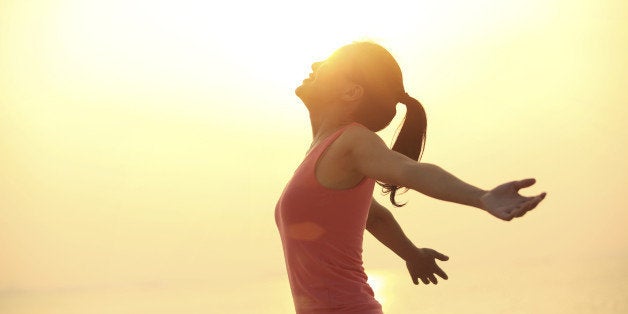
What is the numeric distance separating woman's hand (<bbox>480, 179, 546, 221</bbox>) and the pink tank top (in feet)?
2.70

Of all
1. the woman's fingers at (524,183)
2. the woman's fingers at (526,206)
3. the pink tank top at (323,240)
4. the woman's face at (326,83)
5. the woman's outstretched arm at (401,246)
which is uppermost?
the woman's face at (326,83)

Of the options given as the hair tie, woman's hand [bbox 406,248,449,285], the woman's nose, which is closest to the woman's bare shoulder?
the hair tie

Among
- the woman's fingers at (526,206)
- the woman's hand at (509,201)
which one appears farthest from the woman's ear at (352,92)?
the woman's fingers at (526,206)

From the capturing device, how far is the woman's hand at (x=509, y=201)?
2.20 m

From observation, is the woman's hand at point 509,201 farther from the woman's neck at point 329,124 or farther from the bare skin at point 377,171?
the woman's neck at point 329,124

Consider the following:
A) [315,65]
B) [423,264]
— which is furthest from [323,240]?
[423,264]

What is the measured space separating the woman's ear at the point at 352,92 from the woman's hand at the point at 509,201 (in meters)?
1.05

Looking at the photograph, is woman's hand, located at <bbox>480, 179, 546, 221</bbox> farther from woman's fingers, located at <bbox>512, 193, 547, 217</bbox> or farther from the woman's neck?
the woman's neck

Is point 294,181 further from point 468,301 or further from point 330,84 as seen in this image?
point 468,301

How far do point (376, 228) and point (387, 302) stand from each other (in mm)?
74992

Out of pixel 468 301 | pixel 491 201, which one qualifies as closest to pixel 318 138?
pixel 491 201

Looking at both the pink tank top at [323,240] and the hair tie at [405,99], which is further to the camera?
the hair tie at [405,99]

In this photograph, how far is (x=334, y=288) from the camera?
3.07 m

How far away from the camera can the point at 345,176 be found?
3023 mm
